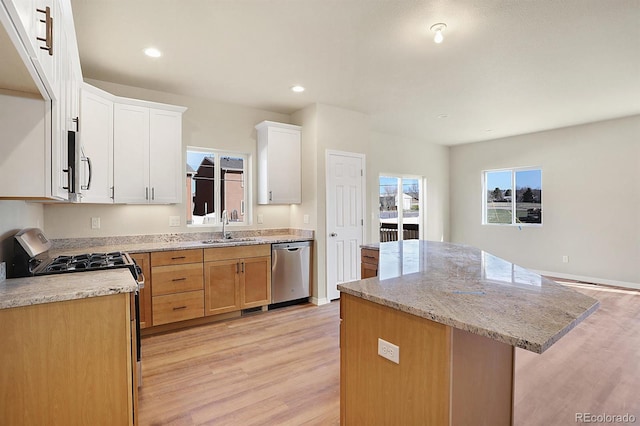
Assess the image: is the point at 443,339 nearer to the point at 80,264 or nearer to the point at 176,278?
the point at 80,264

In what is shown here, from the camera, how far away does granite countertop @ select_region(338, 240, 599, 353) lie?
1.07 meters

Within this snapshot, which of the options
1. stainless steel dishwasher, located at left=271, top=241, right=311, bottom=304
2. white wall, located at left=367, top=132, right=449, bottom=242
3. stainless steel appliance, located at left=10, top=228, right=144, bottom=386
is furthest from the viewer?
white wall, located at left=367, top=132, right=449, bottom=242

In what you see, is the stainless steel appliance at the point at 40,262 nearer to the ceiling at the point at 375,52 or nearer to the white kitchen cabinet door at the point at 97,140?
the white kitchen cabinet door at the point at 97,140

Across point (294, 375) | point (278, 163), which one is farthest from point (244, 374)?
point (278, 163)

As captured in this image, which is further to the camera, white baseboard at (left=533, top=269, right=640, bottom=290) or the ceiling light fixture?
white baseboard at (left=533, top=269, right=640, bottom=290)

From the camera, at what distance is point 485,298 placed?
1.39 meters

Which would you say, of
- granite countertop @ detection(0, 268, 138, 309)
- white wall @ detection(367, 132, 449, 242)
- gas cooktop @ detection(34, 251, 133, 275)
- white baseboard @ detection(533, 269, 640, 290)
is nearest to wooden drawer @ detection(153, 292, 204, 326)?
gas cooktop @ detection(34, 251, 133, 275)

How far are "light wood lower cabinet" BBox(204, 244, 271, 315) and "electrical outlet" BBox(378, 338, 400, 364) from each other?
8.53 feet

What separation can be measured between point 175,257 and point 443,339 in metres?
2.91

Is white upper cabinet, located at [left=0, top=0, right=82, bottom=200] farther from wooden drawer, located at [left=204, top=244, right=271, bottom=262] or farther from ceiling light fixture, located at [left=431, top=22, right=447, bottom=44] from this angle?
ceiling light fixture, located at [left=431, top=22, right=447, bottom=44]

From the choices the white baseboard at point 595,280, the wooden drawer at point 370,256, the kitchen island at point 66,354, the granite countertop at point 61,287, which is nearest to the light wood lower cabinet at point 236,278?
the wooden drawer at point 370,256

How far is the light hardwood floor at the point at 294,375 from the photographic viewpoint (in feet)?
6.77

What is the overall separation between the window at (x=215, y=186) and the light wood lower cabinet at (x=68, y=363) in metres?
2.65

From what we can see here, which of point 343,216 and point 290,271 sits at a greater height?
point 343,216
